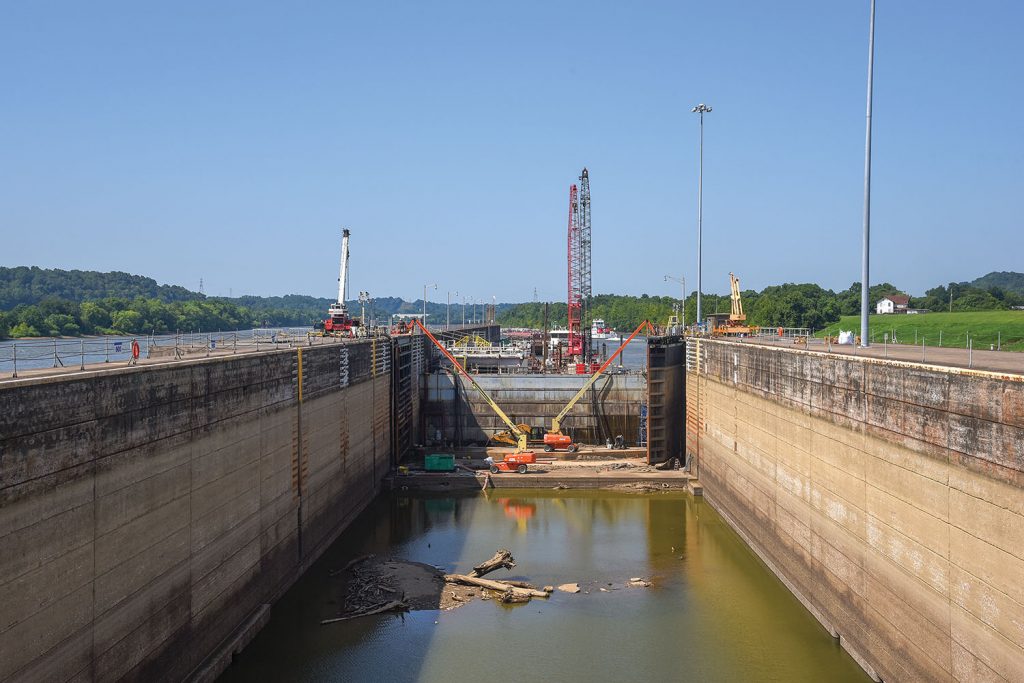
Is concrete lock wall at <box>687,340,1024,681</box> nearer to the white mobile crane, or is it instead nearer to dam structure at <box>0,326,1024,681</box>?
dam structure at <box>0,326,1024,681</box>

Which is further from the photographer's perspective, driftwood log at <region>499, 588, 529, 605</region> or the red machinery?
the red machinery

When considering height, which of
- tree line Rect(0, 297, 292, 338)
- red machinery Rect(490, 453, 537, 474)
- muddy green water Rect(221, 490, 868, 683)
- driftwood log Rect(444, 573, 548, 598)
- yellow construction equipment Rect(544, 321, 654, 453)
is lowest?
muddy green water Rect(221, 490, 868, 683)

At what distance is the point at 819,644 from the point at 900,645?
5.21 meters

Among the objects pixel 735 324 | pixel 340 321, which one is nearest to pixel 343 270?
pixel 340 321

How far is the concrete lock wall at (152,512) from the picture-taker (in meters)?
14.8

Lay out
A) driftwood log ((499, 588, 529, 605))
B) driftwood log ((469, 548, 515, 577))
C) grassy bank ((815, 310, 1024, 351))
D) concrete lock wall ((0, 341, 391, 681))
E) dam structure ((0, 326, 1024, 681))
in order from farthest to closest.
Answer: grassy bank ((815, 310, 1024, 351)) < driftwood log ((469, 548, 515, 577)) < driftwood log ((499, 588, 529, 605)) < dam structure ((0, 326, 1024, 681)) < concrete lock wall ((0, 341, 391, 681))

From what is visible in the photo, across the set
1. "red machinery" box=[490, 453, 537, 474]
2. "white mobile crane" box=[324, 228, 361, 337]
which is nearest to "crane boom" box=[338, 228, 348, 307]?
"white mobile crane" box=[324, 228, 361, 337]

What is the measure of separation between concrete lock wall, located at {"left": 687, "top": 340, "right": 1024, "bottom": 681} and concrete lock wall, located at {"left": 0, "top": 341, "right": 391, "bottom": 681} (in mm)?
18535

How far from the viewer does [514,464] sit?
169ft

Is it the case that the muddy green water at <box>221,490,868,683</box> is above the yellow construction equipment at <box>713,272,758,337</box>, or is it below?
below

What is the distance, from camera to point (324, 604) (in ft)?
96.7

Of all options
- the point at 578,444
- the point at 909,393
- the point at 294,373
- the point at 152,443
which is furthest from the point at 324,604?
the point at 578,444

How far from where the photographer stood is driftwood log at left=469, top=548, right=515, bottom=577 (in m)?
33.1

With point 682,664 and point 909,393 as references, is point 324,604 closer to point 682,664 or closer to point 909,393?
point 682,664
